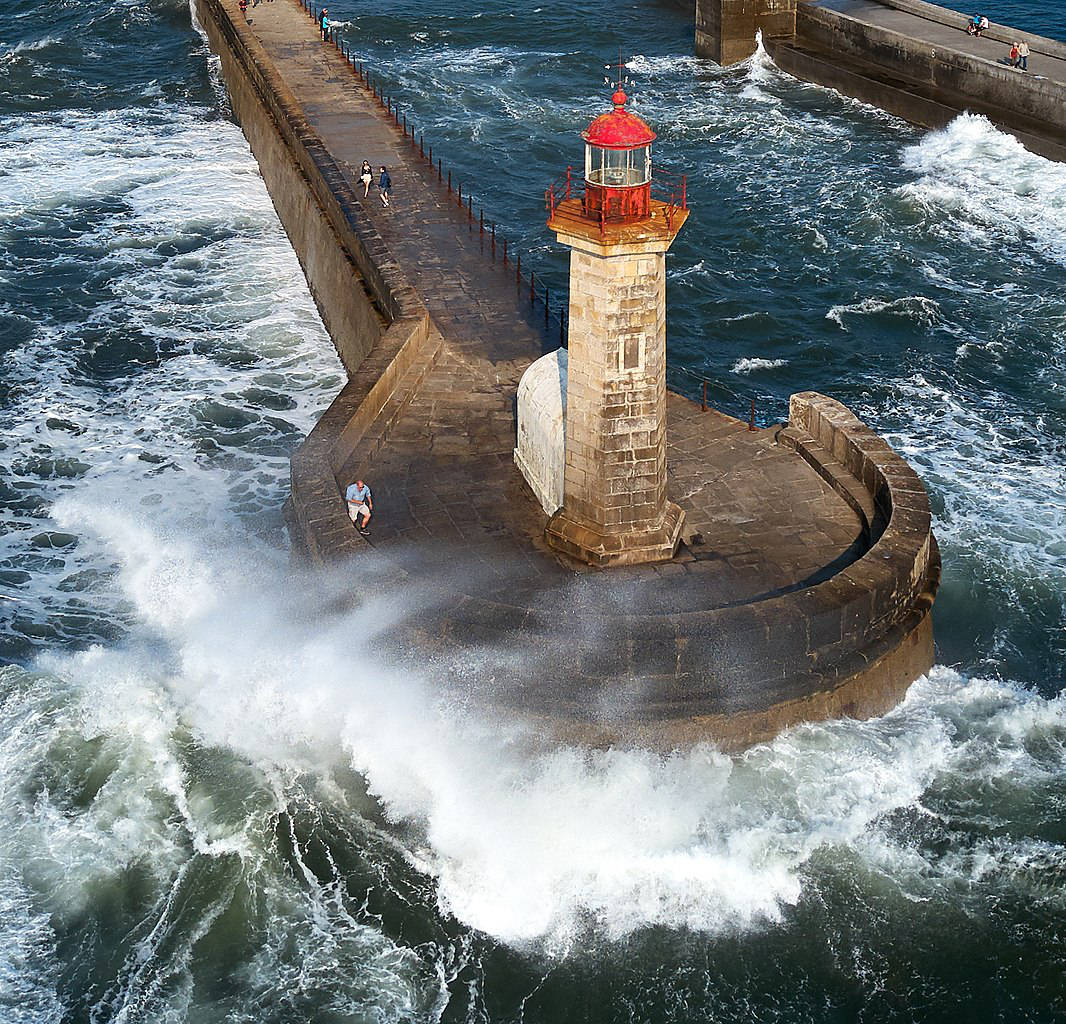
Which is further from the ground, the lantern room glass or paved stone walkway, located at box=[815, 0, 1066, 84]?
the lantern room glass

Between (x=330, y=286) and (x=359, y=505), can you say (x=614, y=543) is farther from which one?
(x=330, y=286)

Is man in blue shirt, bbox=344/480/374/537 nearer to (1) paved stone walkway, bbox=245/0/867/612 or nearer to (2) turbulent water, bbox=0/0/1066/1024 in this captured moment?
(1) paved stone walkway, bbox=245/0/867/612

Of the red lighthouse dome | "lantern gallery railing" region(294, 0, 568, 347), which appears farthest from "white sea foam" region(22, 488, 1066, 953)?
"lantern gallery railing" region(294, 0, 568, 347)

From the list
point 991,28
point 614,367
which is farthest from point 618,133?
point 991,28

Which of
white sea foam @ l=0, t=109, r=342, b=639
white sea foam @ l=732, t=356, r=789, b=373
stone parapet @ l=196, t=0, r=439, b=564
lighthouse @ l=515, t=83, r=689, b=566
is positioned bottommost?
white sea foam @ l=732, t=356, r=789, b=373

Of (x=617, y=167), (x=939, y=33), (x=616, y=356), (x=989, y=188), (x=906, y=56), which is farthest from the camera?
(x=939, y=33)

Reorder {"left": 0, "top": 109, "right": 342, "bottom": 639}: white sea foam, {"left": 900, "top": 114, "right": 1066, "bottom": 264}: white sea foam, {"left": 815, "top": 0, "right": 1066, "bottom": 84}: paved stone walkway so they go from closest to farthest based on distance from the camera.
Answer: {"left": 0, "top": 109, "right": 342, "bottom": 639}: white sea foam < {"left": 900, "top": 114, "right": 1066, "bottom": 264}: white sea foam < {"left": 815, "top": 0, "right": 1066, "bottom": 84}: paved stone walkway
